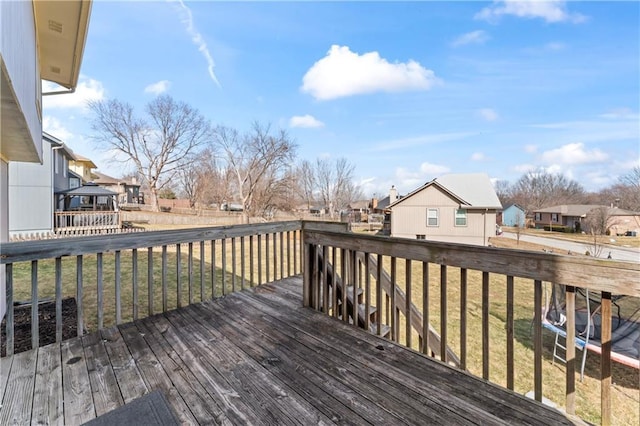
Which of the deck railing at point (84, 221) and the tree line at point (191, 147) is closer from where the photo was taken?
the deck railing at point (84, 221)

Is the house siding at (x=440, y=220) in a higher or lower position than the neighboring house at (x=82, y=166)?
lower

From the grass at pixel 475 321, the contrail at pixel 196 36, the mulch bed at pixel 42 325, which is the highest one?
the contrail at pixel 196 36

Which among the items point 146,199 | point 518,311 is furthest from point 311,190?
point 518,311

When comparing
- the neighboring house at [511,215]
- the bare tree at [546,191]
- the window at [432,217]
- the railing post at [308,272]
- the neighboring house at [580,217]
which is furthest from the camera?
the bare tree at [546,191]

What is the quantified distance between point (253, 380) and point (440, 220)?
60.1ft

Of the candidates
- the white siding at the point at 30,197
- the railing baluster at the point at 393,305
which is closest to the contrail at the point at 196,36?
the railing baluster at the point at 393,305

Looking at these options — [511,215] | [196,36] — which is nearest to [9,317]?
[196,36]

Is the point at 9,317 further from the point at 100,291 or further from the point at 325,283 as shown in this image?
the point at 325,283

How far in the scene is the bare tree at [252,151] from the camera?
2402 cm

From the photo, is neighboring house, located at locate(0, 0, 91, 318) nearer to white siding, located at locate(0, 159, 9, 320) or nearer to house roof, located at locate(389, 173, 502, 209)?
white siding, located at locate(0, 159, 9, 320)

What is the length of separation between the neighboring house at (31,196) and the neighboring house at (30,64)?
9.69 meters

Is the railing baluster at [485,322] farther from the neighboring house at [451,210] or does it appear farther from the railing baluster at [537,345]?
the neighboring house at [451,210]

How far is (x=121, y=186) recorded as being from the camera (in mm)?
34938

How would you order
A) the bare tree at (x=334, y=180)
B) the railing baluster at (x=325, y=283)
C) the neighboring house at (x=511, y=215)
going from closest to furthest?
the railing baluster at (x=325, y=283), the neighboring house at (x=511, y=215), the bare tree at (x=334, y=180)
